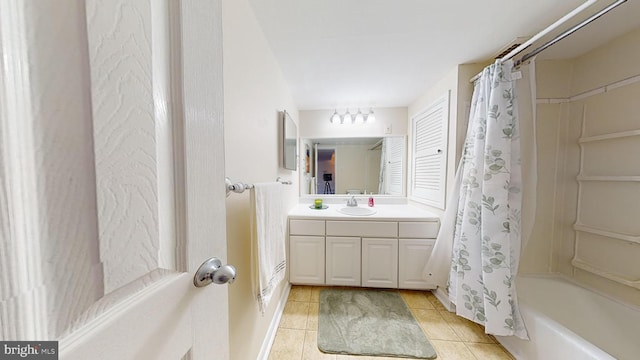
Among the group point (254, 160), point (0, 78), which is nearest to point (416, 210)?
point (254, 160)

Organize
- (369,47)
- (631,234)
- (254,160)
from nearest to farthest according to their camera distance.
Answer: (254,160) → (631,234) → (369,47)

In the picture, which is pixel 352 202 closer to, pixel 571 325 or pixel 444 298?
pixel 444 298

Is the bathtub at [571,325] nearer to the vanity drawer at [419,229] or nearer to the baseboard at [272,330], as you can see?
the vanity drawer at [419,229]

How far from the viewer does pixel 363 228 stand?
6.46 feet

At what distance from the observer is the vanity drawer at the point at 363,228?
1.94 meters

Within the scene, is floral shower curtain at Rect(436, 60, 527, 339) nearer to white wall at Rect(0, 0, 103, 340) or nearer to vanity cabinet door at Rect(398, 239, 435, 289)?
vanity cabinet door at Rect(398, 239, 435, 289)

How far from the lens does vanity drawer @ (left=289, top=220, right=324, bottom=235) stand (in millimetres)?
1995

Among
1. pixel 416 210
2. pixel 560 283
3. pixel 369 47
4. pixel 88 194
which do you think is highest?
pixel 369 47

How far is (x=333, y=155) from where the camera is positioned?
2.58 m

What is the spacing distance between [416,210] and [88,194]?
236cm

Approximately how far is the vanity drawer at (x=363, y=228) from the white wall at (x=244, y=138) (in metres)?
0.88

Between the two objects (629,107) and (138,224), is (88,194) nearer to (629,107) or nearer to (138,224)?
(138,224)

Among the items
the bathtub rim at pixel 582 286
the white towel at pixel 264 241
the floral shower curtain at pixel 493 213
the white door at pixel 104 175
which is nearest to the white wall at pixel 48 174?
the white door at pixel 104 175

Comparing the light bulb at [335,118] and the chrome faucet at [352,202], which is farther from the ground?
the light bulb at [335,118]
